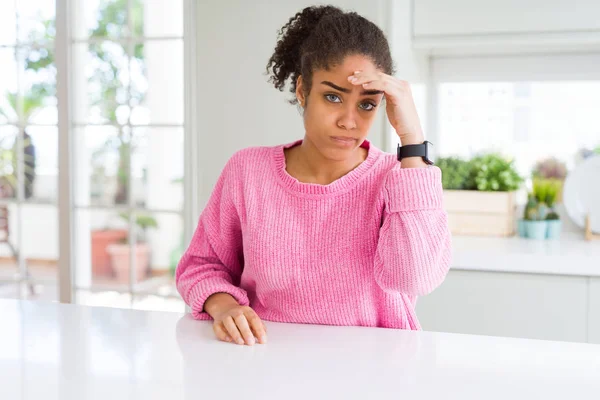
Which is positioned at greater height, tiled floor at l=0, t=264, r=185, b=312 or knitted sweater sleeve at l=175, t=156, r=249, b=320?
knitted sweater sleeve at l=175, t=156, r=249, b=320

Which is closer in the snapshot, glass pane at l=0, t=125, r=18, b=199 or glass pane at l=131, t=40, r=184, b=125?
glass pane at l=0, t=125, r=18, b=199

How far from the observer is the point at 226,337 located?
1122 mm

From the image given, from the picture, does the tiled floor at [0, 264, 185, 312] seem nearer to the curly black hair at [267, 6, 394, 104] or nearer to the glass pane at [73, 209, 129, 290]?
the glass pane at [73, 209, 129, 290]

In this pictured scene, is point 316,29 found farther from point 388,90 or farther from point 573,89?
point 573,89

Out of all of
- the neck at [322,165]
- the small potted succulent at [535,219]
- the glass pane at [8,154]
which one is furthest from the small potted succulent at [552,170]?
the glass pane at [8,154]

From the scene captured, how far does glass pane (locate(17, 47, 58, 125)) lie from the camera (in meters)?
5.66

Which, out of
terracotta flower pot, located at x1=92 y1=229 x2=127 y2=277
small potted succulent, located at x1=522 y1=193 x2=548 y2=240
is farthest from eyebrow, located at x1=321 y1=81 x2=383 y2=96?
terracotta flower pot, located at x1=92 y1=229 x2=127 y2=277

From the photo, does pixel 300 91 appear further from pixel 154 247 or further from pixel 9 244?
pixel 154 247

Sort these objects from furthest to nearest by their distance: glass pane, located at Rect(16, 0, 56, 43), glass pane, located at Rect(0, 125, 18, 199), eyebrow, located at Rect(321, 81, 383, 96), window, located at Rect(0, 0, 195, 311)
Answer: glass pane, located at Rect(0, 125, 18, 199)
glass pane, located at Rect(16, 0, 56, 43)
window, located at Rect(0, 0, 195, 311)
eyebrow, located at Rect(321, 81, 383, 96)

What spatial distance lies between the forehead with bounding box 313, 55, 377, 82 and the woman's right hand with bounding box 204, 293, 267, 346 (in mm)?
438

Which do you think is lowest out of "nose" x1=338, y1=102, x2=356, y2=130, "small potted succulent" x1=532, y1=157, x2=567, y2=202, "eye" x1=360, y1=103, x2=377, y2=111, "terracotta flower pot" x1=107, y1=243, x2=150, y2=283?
"terracotta flower pot" x1=107, y1=243, x2=150, y2=283

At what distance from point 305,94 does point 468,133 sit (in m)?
1.81

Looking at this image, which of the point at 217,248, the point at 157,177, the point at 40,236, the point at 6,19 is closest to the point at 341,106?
the point at 217,248

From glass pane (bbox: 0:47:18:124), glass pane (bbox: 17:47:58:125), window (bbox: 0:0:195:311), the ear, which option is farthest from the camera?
glass pane (bbox: 17:47:58:125)
